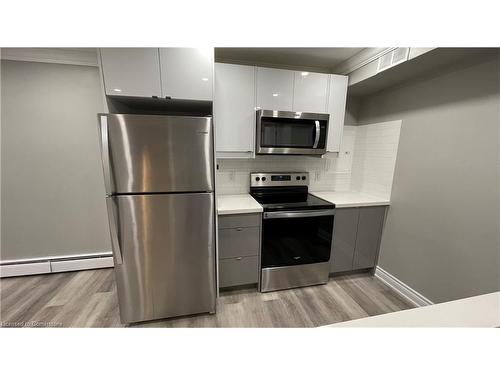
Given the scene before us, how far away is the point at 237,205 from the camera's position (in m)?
1.77

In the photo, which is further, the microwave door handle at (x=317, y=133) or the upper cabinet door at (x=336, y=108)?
the upper cabinet door at (x=336, y=108)

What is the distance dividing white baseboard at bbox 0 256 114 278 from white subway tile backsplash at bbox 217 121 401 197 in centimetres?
168

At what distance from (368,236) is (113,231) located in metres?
2.41

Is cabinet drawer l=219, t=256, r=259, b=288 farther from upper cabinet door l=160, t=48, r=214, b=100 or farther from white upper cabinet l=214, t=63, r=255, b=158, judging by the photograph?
upper cabinet door l=160, t=48, r=214, b=100

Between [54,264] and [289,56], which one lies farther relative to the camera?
[54,264]

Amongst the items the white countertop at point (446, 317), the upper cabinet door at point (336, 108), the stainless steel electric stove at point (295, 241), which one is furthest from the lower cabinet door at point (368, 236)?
the white countertop at point (446, 317)

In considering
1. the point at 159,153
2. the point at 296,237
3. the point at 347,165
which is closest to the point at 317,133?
the point at 347,165

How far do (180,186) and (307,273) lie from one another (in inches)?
61.0

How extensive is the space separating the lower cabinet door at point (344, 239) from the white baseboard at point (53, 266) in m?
2.62

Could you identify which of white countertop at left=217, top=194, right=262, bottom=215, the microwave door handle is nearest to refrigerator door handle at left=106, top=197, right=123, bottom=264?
white countertop at left=217, top=194, right=262, bottom=215

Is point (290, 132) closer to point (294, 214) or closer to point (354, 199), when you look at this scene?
point (294, 214)

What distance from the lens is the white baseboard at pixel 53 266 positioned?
6.63 ft

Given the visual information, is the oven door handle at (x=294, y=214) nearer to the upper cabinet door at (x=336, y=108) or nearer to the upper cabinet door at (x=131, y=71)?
the upper cabinet door at (x=336, y=108)
